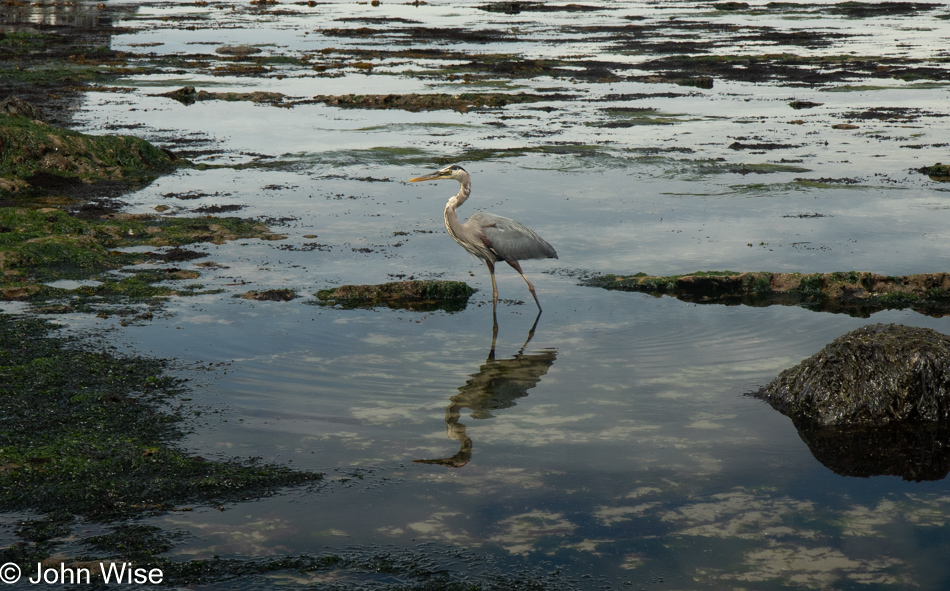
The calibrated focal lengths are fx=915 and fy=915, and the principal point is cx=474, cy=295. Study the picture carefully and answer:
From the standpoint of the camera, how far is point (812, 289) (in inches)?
406

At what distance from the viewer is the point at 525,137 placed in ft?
66.8

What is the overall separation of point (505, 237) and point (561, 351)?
1881 mm

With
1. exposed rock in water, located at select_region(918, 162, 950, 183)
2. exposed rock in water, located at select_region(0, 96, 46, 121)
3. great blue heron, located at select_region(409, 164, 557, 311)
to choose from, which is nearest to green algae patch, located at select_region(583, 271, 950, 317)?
great blue heron, located at select_region(409, 164, 557, 311)

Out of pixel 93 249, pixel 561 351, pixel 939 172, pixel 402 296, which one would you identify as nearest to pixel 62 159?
pixel 93 249

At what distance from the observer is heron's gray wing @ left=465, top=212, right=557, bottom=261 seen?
1023cm

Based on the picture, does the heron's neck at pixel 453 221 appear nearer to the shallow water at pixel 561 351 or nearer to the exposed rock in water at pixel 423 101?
the shallow water at pixel 561 351

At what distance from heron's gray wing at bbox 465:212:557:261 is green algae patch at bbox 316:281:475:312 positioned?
690 mm

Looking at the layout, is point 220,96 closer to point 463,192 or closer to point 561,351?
point 463,192

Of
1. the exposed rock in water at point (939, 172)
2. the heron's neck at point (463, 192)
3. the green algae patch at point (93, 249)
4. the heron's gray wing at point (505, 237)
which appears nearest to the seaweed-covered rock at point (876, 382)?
the heron's gray wing at point (505, 237)

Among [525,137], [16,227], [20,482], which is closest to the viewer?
[20,482]

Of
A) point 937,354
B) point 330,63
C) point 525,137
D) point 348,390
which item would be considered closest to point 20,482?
point 348,390

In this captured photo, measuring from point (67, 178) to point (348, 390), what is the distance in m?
10.1

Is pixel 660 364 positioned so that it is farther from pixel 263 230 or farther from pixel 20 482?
pixel 263 230

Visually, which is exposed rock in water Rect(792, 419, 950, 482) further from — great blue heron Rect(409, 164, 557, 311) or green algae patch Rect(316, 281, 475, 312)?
green algae patch Rect(316, 281, 475, 312)
